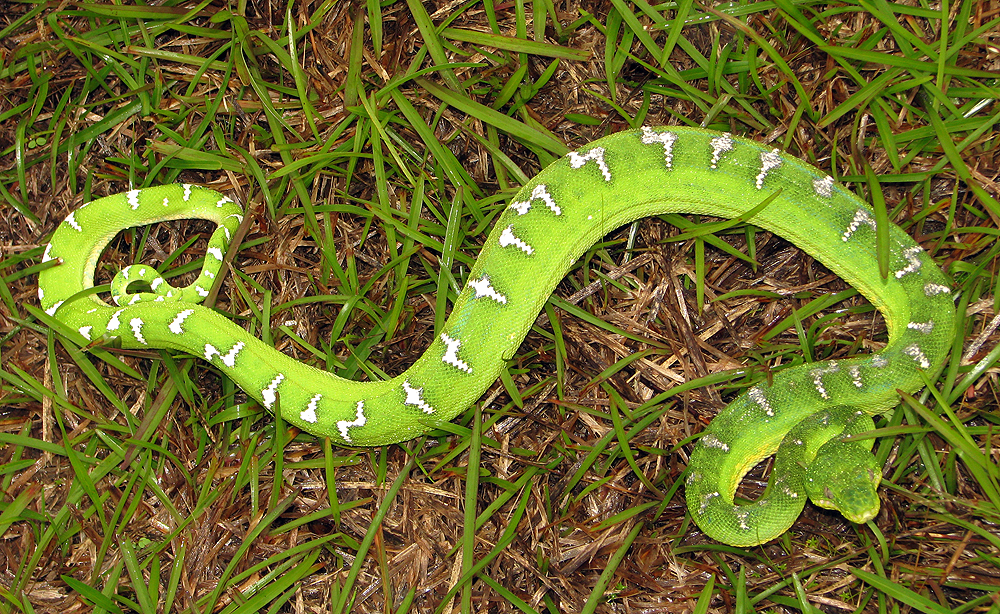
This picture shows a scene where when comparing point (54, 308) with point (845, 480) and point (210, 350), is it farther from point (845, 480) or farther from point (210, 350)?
point (845, 480)

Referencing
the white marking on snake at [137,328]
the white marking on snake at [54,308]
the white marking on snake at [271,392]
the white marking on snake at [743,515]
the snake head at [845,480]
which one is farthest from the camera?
the white marking on snake at [54,308]

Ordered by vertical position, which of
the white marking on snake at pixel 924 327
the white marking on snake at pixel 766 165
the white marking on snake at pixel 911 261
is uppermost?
the white marking on snake at pixel 766 165

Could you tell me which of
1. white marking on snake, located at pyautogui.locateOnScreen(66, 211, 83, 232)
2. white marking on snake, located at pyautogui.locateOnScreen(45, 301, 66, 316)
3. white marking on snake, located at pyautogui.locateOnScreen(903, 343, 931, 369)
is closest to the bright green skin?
white marking on snake, located at pyautogui.locateOnScreen(903, 343, 931, 369)

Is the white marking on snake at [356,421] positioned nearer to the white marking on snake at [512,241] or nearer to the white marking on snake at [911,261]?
the white marking on snake at [512,241]

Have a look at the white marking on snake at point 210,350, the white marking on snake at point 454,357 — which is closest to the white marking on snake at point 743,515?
the white marking on snake at point 454,357

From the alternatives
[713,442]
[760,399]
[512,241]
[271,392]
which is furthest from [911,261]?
[271,392]

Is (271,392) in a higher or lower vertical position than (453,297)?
lower

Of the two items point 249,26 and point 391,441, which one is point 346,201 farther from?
point 391,441
